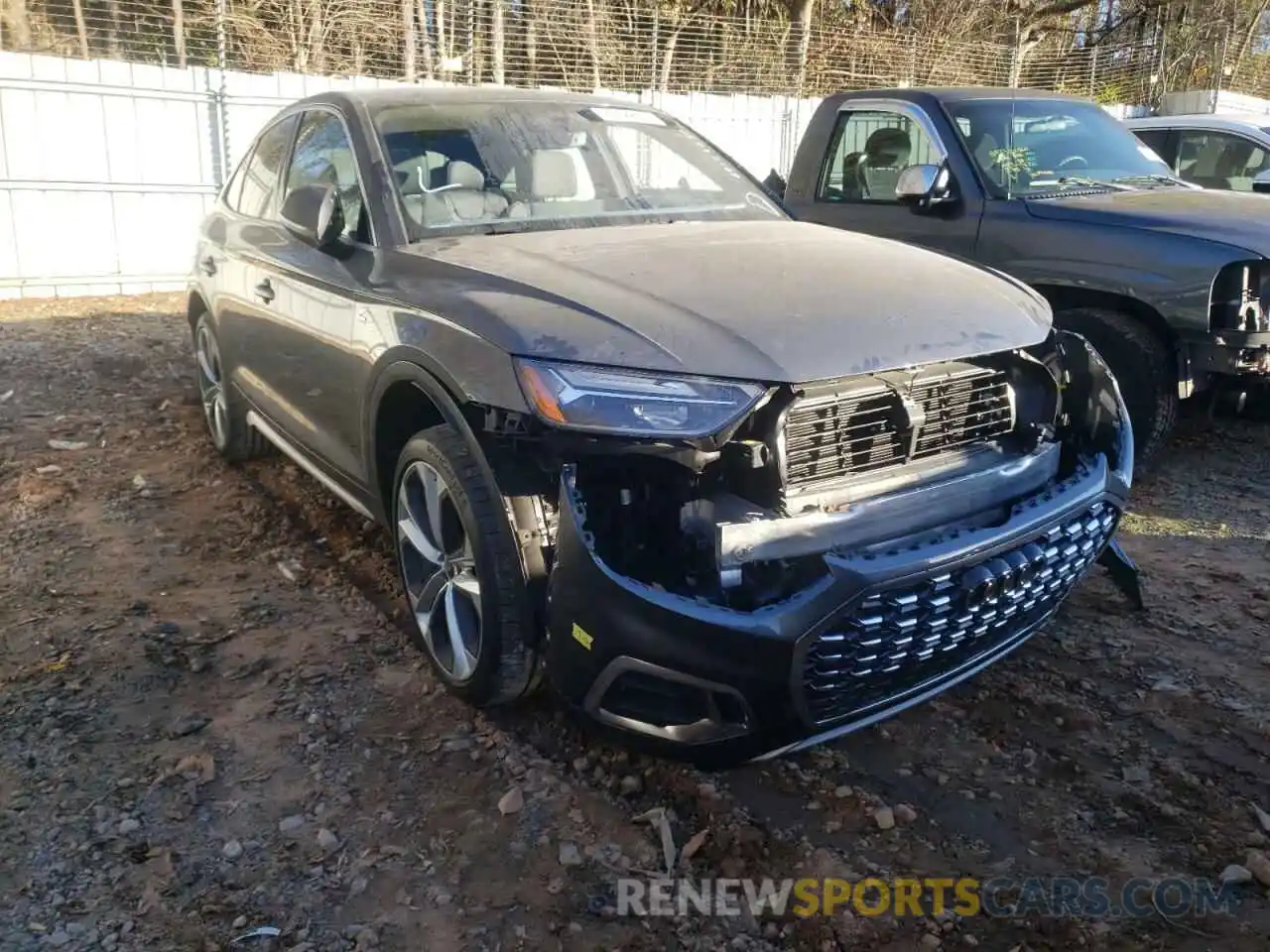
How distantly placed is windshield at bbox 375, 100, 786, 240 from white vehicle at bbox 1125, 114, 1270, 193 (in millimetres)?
5052

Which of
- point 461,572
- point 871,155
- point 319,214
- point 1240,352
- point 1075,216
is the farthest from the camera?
point 871,155

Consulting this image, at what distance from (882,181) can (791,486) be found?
13.4 ft

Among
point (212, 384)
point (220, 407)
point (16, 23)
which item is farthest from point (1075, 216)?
point (16, 23)

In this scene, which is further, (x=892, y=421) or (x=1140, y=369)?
(x=1140, y=369)

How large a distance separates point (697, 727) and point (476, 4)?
41.6ft

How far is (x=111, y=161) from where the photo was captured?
34.3 ft

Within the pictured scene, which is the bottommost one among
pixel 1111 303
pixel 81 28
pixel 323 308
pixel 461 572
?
→ pixel 461 572

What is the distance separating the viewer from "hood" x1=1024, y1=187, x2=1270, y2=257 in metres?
4.74

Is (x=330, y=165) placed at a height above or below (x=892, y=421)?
above

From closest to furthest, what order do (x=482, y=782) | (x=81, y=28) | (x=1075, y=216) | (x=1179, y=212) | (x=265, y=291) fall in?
(x=482, y=782) < (x=265, y=291) < (x=1179, y=212) < (x=1075, y=216) < (x=81, y=28)

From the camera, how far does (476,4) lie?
1333 cm

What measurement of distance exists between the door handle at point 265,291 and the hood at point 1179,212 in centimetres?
354

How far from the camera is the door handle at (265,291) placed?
425cm

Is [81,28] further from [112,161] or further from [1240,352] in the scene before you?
[1240,352]
